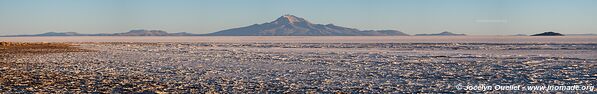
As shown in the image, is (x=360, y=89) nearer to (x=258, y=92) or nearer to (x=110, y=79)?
(x=258, y=92)

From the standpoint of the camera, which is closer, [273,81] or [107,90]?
[107,90]

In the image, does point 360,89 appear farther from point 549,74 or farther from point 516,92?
point 549,74

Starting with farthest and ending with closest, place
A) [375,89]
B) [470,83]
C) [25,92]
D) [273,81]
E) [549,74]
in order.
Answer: [549,74]
[273,81]
[470,83]
[375,89]
[25,92]

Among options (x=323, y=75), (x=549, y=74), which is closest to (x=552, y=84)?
(x=549, y=74)

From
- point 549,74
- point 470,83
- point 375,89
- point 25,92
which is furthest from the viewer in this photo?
point 549,74

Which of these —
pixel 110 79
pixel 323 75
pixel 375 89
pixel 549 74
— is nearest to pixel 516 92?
pixel 375 89

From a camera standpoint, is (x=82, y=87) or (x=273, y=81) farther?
(x=273, y=81)

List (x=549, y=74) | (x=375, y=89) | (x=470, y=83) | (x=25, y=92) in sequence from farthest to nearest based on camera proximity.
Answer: (x=549, y=74) < (x=470, y=83) < (x=375, y=89) < (x=25, y=92)

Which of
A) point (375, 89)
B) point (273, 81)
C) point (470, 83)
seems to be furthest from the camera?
point (273, 81)
